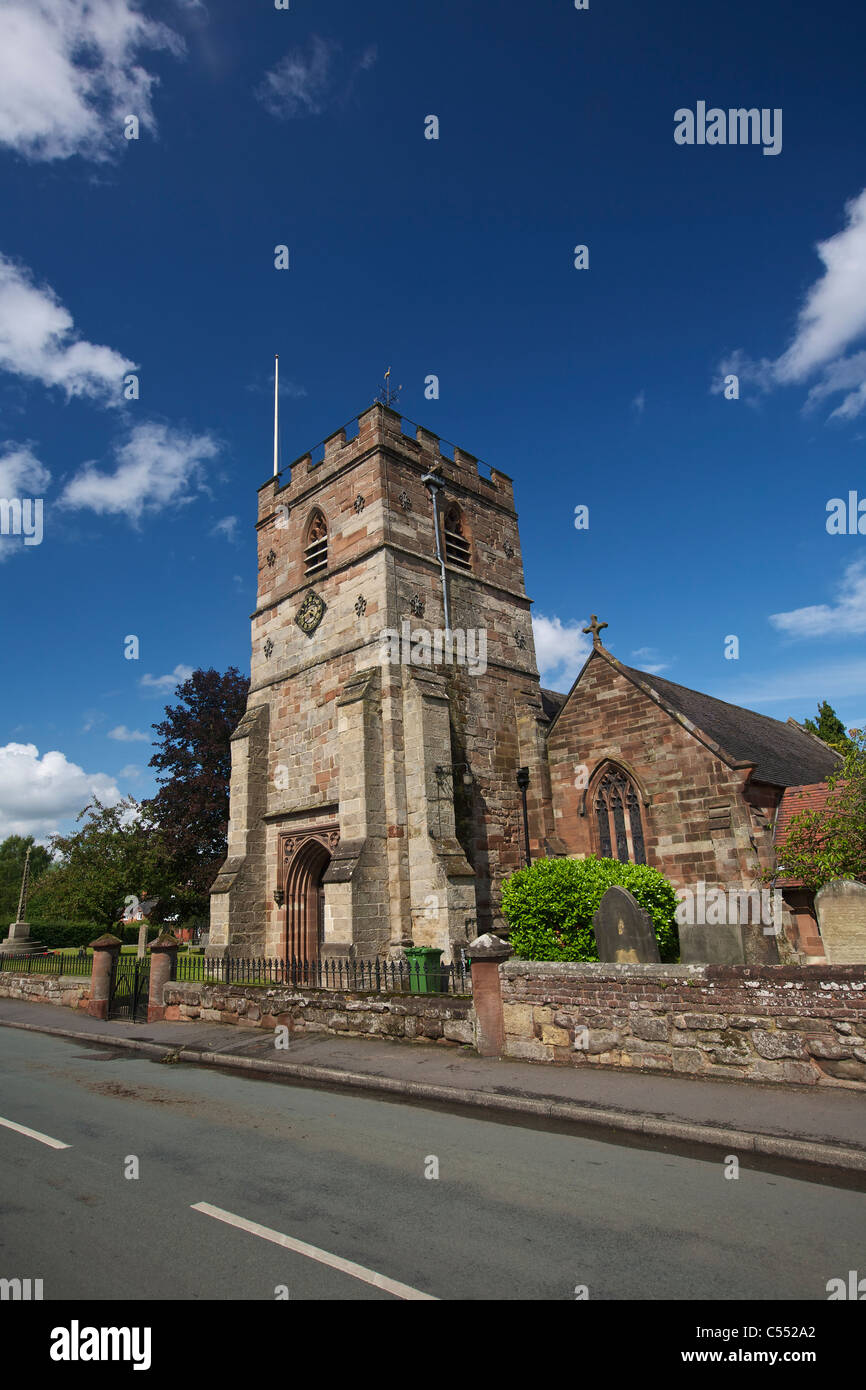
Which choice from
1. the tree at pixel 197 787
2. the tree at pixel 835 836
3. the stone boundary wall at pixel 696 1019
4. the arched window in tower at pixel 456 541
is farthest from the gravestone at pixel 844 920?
the tree at pixel 197 787

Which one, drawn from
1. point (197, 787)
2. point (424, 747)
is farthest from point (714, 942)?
point (197, 787)

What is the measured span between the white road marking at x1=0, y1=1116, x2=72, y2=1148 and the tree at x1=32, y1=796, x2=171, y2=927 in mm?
21436

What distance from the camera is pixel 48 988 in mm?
17828

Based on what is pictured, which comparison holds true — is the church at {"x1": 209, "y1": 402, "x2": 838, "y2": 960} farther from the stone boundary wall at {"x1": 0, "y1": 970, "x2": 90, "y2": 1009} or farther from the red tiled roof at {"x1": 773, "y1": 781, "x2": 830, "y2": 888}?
the stone boundary wall at {"x1": 0, "y1": 970, "x2": 90, "y2": 1009}

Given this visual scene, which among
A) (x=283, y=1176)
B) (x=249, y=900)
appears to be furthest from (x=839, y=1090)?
(x=249, y=900)

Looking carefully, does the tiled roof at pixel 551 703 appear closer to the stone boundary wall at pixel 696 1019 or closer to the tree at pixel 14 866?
the stone boundary wall at pixel 696 1019

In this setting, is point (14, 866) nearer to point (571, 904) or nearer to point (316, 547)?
point (316, 547)

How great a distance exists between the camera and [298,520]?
1978cm

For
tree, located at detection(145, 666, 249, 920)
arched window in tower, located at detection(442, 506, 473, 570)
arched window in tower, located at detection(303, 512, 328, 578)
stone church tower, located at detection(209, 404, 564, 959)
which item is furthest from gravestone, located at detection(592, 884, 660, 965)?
tree, located at detection(145, 666, 249, 920)

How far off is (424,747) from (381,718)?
3.94 feet

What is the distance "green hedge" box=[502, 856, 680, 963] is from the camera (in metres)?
13.1

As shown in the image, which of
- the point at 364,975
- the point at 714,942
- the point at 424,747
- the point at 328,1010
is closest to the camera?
the point at 714,942
